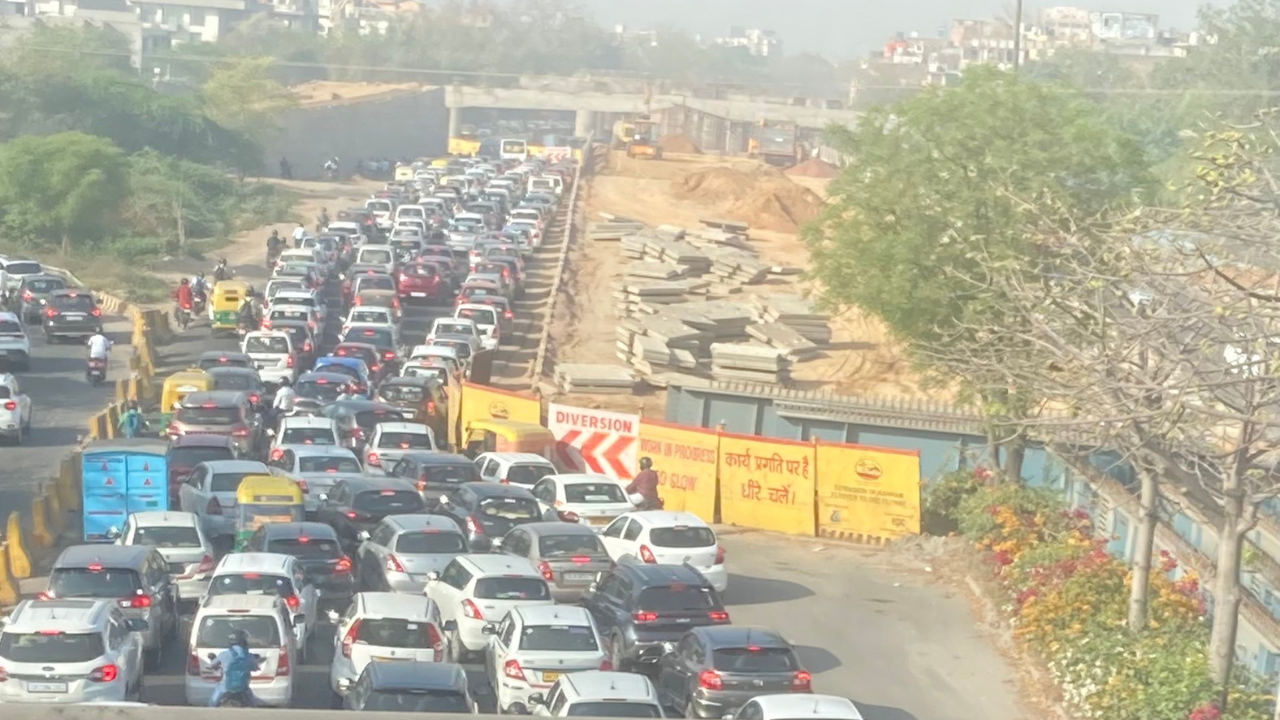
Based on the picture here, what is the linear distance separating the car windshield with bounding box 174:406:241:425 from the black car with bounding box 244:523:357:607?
927 cm

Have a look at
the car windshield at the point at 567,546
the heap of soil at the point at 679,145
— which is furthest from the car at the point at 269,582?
the heap of soil at the point at 679,145

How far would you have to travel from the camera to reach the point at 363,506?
2547cm

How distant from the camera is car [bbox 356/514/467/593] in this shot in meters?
22.8

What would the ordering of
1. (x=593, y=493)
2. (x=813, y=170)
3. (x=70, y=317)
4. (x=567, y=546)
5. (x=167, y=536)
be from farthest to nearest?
(x=813, y=170) → (x=70, y=317) → (x=593, y=493) → (x=567, y=546) → (x=167, y=536)

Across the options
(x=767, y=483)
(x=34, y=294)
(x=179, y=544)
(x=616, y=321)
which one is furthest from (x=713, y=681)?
(x=616, y=321)

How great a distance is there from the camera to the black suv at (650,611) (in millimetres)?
20594

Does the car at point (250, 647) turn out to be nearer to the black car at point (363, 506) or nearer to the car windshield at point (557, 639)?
the car windshield at point (557, 639)

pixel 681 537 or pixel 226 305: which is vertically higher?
pixel 681 537

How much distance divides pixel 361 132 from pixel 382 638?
120 metres

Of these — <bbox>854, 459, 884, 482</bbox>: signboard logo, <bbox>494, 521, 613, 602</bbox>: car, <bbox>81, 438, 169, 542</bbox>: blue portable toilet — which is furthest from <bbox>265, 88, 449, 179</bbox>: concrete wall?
<bbox>494, 521, 613, 602</bbox>: car

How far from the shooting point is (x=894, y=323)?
1225 inches

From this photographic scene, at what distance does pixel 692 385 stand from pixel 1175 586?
13.4 meters

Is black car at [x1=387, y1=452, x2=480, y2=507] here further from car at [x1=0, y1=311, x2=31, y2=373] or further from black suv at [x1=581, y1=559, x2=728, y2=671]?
car at [x1=0, y1=311, x2=31, y2=373]

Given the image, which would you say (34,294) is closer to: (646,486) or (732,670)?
(646,486)
